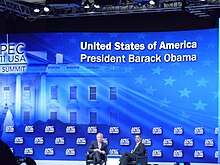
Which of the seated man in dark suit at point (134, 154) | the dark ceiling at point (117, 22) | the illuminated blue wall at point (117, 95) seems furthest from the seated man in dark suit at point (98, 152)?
the dark ceiling at point (117, 22)

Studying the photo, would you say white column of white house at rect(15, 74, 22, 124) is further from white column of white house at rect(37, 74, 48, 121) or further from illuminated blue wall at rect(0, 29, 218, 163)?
white column of white house at rect(37, 74, 48, 121)

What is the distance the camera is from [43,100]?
12.2 metres

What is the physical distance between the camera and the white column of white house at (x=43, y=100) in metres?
12.1

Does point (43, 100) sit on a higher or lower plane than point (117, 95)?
lower

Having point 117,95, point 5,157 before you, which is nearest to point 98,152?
point 117,95

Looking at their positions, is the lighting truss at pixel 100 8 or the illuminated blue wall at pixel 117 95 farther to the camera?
the illuminated blue wall at pixel 117 95

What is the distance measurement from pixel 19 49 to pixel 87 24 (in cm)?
175

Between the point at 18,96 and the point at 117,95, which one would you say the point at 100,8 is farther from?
the point at 18,96

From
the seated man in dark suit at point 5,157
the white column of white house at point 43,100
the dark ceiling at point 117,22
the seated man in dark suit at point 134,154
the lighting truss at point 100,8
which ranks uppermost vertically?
the lighting truss at point 100,8

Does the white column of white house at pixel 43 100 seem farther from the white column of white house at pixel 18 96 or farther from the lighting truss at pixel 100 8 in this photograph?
the lighting truss at pixel 100 8

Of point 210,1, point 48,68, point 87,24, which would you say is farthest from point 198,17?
point 48,68

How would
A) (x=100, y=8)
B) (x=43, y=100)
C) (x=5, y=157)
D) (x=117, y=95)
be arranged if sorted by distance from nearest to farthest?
(x=5, y=157) < (x=117, y=95) < (x=100, y=8) < (x=43, y=100)

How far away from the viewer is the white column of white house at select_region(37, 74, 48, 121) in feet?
39.8

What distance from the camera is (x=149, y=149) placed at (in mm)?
11461
